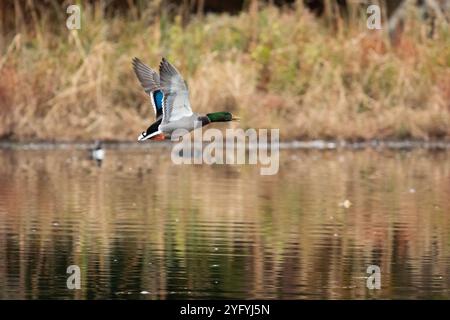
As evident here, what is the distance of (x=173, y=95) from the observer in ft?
46.7

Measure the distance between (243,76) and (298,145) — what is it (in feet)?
5.29

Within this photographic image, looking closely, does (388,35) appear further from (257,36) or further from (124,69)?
(124,69)

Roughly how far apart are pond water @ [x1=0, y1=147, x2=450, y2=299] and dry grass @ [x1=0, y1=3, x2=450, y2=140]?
207 cm

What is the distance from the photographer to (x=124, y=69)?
24656mm

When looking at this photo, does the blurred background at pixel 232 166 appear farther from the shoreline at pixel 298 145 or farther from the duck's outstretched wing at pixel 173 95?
the duck's outstretched wing at pixel 173 95

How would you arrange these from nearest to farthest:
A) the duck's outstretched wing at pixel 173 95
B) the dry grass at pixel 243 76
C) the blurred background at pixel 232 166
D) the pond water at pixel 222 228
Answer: the pond water at pixel 222 228
the blurred background at pixel 232 166
the duck's outstretched wing at pixel 173 95
the dry grass at pixel 243 76

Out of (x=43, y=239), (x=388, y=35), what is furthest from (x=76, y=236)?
(x=388, y=35)

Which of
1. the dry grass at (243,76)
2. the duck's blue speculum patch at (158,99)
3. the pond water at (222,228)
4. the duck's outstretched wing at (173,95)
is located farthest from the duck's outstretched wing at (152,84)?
the dry grass at (243,76)

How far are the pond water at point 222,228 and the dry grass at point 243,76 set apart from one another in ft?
6.79

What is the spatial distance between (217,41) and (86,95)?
9.76 ft

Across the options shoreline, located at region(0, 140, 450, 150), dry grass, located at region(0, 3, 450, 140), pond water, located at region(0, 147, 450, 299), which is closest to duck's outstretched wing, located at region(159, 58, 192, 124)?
pond water, located at region(0, 147, 450, 299)

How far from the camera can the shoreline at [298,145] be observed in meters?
23.2

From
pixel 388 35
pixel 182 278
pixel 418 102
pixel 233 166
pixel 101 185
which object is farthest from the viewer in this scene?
pixel 388 35

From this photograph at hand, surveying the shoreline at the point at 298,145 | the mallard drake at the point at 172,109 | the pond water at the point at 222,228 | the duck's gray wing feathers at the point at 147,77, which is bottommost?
the pond water at the point at 222,228
